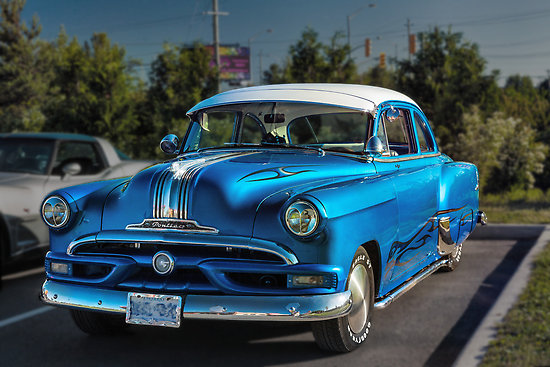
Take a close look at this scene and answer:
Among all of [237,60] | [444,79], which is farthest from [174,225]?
[237,60]

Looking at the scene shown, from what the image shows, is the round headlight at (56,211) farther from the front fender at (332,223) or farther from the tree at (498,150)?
the tree at (498,150)

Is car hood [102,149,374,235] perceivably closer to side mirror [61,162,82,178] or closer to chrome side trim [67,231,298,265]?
chrome side trim [67,231,298,265]

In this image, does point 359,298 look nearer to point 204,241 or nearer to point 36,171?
point 204,241

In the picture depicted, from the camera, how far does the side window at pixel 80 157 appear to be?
820 cm

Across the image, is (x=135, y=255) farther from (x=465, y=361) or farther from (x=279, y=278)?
(x=465, y=361)

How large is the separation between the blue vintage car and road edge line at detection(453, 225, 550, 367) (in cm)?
56

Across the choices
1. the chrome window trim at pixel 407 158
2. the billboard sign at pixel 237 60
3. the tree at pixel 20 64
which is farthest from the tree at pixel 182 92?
the billboard sign at pixel 237 60

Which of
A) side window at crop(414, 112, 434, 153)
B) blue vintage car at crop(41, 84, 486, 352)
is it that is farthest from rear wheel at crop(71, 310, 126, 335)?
side window at crop(414, 112, 434, 153)

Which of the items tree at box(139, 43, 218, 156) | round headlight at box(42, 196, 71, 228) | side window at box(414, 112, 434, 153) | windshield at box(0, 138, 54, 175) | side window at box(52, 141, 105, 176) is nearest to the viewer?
round headlight at box(42, 196, 71, 228)

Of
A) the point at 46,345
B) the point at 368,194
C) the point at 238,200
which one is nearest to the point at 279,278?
the point at 238,200

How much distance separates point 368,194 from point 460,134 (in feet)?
81.5

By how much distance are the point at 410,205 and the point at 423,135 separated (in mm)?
1672

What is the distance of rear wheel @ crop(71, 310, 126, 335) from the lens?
4254 mm

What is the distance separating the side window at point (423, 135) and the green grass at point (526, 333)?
59.2 inches
